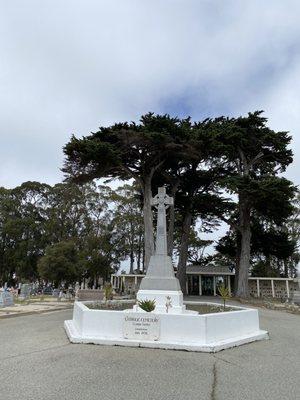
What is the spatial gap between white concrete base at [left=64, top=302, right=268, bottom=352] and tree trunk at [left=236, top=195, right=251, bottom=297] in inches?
879

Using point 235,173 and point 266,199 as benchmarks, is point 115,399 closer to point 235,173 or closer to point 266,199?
point 266,199

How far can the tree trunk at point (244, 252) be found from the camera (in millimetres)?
31391

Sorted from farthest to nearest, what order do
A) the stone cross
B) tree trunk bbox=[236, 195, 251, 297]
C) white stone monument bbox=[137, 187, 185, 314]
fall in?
tree trunk bbox=[236, 195, 251, 297], the stone cross, white stone monument bbox=[137, 187, 185, 314]

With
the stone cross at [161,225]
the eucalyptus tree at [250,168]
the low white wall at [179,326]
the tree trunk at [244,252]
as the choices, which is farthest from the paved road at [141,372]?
the tree trunk at [244,252]

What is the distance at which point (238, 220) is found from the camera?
35.8 meters

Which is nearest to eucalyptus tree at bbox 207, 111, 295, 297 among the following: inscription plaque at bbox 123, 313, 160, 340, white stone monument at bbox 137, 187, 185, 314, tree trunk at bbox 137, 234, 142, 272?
white stone monument at bbox 137, 187, 185, 314

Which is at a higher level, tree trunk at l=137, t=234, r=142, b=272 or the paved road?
tree trunk at l=137, t=234, r=142, b=272

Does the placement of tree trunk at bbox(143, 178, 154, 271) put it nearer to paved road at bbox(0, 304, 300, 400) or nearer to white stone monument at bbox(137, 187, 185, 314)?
white stone monument at bbox(137, 187, 185, 314)

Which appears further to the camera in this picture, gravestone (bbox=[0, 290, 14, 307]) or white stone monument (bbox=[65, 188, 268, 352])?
gravestone (bbox=[0, 290, 14, 307])

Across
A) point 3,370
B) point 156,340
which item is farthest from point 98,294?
point 3,370

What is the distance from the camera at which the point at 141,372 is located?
584 cm

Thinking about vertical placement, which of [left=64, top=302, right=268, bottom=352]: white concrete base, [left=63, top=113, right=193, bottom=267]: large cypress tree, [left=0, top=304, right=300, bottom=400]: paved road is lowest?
[left=0, top=304, right=300, bottom=400]: paved road

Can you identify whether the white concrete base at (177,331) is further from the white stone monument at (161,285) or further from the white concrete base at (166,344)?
the white stone monument at (161,285)

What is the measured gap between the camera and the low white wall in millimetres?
7844
